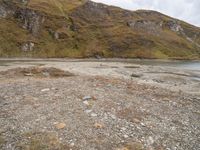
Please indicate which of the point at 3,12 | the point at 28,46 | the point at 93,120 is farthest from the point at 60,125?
the point at 3,12

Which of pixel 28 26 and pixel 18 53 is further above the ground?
pixel 28 26

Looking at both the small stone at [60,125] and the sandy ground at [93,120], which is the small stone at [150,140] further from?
the small stone at [60,125]

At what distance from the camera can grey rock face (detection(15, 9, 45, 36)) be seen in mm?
186500

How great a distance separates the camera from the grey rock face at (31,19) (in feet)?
612

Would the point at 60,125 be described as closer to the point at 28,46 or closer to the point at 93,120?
the point at 93,120

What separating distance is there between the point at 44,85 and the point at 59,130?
44.6 feet

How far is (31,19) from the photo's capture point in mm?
188500

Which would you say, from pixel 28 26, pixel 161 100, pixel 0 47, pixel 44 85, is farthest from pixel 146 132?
pixel 28 26

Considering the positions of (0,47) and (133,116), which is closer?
(133,116)

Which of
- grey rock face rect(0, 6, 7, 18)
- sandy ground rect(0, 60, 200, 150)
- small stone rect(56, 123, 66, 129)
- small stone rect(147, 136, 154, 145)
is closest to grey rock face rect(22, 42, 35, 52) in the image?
grey rock face rect(0, 6, 7, 18)

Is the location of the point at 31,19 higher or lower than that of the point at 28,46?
higher

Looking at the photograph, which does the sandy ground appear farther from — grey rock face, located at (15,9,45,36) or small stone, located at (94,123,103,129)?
grey rock face, located at (15,9,45,36)

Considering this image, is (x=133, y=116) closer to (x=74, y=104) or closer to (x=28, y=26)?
(x=74, y=104)

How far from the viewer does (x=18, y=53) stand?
160 m
